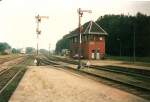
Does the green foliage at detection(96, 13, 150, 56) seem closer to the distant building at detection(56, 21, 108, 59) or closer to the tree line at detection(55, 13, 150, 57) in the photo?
the tree line at detection(55, 13, 150, 57)

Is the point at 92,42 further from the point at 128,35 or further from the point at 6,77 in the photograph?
the point at 6,77

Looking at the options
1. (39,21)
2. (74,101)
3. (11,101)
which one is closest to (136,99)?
(74,101)

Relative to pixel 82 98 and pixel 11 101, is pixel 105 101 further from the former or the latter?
pixel 11 101

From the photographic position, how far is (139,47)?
280 ft

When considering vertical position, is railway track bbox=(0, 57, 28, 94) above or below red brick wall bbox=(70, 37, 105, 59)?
below

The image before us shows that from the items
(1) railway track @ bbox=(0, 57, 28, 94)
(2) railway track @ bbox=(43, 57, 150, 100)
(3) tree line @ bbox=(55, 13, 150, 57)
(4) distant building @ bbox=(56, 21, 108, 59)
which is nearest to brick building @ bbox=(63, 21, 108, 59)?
(4) distant building @ bbox=(56, 21, 108, 59)

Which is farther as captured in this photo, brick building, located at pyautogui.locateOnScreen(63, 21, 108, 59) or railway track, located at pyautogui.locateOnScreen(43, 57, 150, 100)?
brick building, located at pyautogui.locateOnScreen(63, 21, 108, 59)

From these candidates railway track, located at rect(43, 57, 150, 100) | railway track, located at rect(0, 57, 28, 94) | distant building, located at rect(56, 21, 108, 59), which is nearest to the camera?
railway track, located at rect(43, 57, 150, 100)

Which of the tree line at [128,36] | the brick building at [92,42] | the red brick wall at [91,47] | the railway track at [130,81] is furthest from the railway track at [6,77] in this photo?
the tree line at [128,36]

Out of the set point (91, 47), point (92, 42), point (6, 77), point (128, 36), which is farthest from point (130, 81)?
point (128, 36)

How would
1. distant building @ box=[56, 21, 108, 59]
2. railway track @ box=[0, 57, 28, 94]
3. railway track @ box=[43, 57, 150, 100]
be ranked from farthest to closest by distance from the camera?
distant building @ box=[56, 21, 108, 59], railway track @ box=[0, 57, 28, 94], railway track @ box=[43, 57, 150, 100]

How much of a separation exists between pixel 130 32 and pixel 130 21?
511 centimetres

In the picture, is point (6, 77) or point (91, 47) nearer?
point (6, 77)

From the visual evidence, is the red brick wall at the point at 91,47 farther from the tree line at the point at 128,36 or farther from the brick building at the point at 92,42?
the tree line at the point at 128,36
